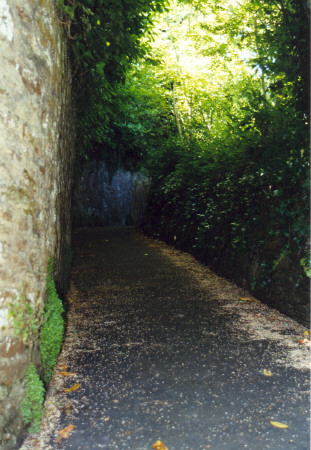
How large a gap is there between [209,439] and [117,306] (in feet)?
9.72

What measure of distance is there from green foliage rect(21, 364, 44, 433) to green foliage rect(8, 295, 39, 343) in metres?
0.24

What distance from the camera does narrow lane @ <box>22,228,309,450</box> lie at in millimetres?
2594

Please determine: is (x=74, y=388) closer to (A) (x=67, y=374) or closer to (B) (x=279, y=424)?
(A) (x=67, y=374)

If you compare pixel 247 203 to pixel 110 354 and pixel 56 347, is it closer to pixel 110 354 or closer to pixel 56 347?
pixel 110 354

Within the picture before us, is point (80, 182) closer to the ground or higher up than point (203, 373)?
higher up

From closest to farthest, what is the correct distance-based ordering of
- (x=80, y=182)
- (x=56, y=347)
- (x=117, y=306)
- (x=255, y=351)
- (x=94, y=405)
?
(x=94, y=405) < (x=56, y=347) < (x=255, y=351) < (x=117, y=306) < (x=80, y=182)

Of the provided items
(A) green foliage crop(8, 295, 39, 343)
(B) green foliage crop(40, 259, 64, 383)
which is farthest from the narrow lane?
(A) green foliage crop(8, 295, 39, 343)

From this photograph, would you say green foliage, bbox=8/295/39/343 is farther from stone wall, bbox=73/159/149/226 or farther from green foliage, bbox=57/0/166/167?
stone wall, bbox=73/159/149/226

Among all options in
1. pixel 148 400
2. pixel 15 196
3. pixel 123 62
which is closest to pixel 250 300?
pixel 148 400

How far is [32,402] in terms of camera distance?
8.63 feet

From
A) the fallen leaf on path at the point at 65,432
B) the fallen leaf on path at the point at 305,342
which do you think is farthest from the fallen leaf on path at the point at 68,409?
the fallen leaf on path at the point at 305,342

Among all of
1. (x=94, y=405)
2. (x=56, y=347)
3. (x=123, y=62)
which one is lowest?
(x=94, y=405)

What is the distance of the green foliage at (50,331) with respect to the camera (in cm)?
298

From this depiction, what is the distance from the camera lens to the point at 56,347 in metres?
3.34
